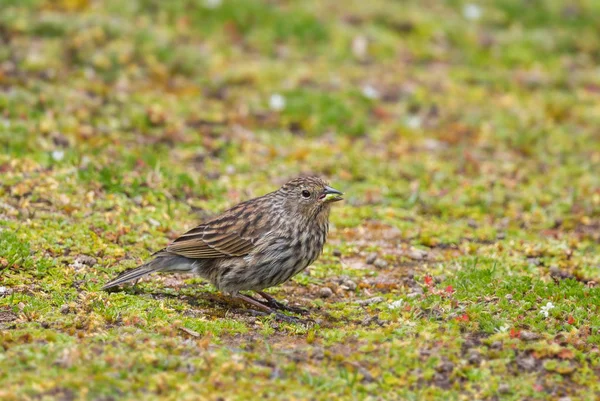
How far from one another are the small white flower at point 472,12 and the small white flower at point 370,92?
13.0 feet

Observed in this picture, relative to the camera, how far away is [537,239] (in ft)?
34.8

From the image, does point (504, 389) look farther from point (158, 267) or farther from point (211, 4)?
point (211, 4)

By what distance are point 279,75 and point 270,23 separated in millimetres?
1928

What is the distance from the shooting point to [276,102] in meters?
14.1

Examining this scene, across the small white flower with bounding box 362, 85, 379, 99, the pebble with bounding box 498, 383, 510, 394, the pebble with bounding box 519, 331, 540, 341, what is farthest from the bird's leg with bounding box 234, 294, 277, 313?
the small white flower with bounding box 362, 85, 379, 99

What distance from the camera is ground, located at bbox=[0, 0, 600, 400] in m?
6.93

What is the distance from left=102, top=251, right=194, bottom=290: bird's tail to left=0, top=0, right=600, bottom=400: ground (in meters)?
0.20

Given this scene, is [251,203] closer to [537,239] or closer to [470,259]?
[470,259]

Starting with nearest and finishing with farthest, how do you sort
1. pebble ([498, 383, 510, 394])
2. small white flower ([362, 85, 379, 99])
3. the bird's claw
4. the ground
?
pebble ([498, 383, 510, 394])
the ground
the bird's claw
small white flower ([362, 85, 379, 99])

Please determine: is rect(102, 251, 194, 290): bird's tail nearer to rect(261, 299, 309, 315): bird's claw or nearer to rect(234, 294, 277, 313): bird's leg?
rect(234, 294, 277, 313): bird's leg

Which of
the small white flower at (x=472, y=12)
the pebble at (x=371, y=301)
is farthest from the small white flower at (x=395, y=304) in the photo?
the small white flower at (x=472, y=12)

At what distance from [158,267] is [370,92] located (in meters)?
7.26

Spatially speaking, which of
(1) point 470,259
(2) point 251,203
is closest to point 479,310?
(1) point 470,259

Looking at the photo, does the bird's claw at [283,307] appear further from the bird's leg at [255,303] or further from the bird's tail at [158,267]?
the bird's tail at [158,267]
